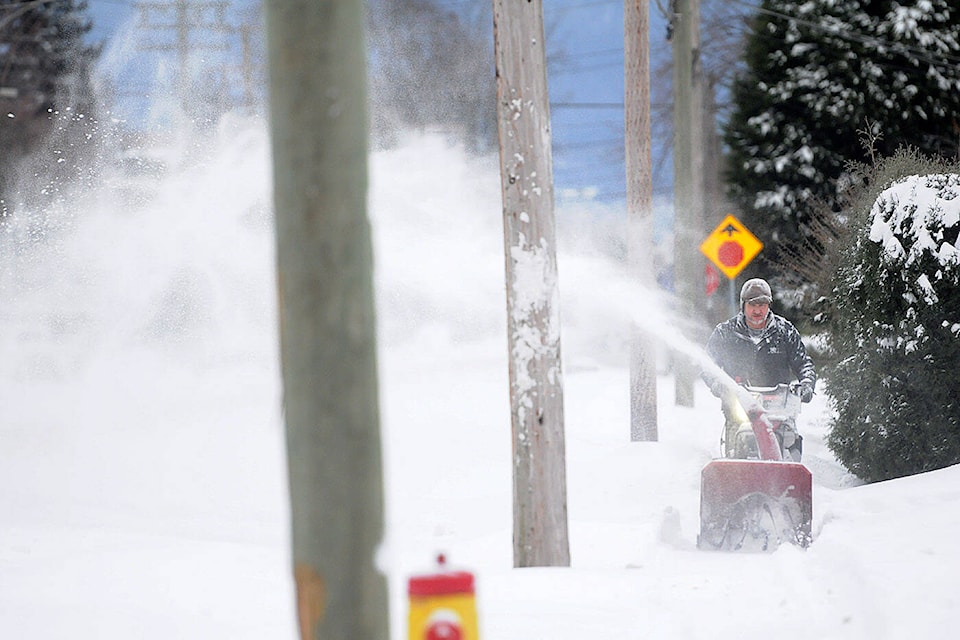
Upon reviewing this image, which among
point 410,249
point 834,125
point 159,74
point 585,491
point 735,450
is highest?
point 159,74

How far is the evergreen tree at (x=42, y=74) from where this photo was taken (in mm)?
22969

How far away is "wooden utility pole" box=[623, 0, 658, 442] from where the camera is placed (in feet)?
36.9

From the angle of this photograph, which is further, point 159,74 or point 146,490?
point 159,74

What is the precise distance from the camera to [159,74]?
22875mm

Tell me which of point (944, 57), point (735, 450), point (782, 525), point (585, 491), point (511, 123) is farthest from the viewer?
point (944, 57)

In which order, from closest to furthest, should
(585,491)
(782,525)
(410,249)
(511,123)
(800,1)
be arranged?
(511,123) < (782,525) < (585,491) < (410,249) < (800,1)

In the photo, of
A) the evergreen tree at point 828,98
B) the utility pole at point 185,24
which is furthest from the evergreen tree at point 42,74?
the evergreen tree at point 828,98

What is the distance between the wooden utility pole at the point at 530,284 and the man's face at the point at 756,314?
2459 millimetres

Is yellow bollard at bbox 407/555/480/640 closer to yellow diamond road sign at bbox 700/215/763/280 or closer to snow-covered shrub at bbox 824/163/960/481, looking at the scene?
snow-covered shrub at bbox 824/163/960/481

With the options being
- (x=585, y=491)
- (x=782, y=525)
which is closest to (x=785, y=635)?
(x=782, y=525)

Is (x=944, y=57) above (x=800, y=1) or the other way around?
the other way around

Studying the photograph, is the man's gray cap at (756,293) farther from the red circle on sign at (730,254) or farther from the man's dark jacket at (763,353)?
the red circle on sign at (730,254)

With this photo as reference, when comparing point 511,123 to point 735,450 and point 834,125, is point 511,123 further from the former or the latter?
point 834,125

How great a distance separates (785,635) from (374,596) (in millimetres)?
2161
